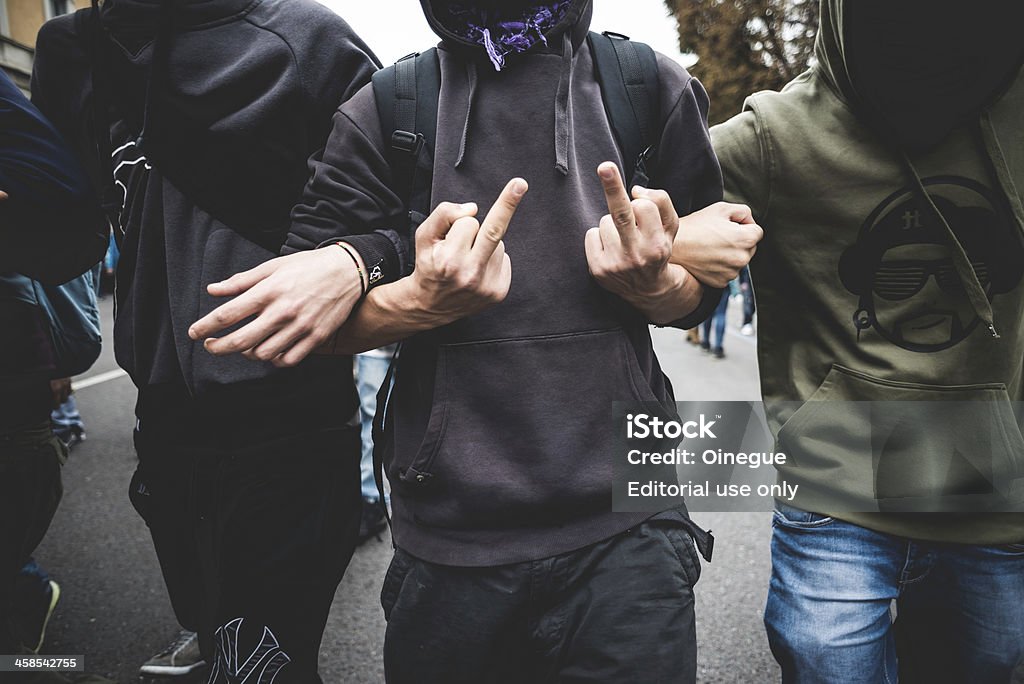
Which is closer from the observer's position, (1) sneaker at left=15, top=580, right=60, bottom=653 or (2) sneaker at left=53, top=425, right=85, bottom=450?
(1) sneaker at left=15, top=580, right=60, bottom=653

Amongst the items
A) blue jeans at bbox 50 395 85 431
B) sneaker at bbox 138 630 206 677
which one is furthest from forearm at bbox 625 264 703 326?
blue jeans at bbox 50 395 85 431

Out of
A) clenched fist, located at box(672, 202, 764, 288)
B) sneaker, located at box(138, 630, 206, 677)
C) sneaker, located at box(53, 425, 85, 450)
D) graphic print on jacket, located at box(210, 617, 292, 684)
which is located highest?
clenched fist, located at box(672, 202, 764, 288)

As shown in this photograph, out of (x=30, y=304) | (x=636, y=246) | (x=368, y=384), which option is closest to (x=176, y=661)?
(x=30, y=304)

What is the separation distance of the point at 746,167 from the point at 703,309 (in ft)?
1.20

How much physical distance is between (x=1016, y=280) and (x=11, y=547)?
2.70 metres

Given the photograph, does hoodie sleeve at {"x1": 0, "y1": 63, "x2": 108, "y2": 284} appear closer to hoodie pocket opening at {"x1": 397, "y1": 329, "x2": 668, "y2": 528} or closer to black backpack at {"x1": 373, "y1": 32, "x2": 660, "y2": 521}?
black backpack at {"x1": 373, "y1": 32, "x2": 660, "y2": 521}

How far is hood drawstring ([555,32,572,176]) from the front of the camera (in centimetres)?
135

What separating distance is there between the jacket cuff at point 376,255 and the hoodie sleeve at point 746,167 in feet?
2.43

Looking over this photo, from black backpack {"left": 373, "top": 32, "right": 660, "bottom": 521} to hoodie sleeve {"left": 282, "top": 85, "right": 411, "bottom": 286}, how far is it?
0.09ft

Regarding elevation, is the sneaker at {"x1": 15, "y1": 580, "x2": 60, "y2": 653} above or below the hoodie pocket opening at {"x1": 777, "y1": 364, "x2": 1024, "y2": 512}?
below

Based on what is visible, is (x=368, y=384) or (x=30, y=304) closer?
(x=30, y=304)

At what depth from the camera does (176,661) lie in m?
2.82

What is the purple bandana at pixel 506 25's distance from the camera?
139cm

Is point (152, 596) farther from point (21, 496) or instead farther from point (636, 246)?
point (636, 246)
